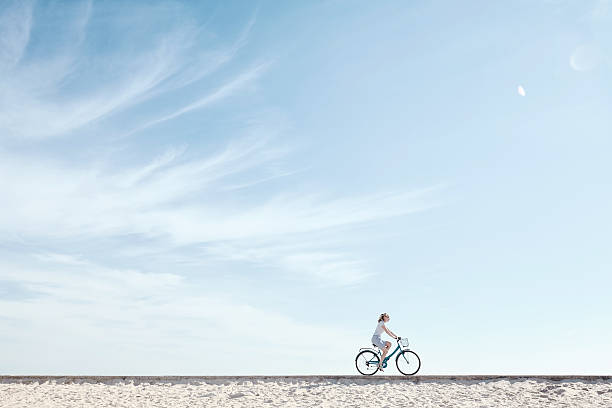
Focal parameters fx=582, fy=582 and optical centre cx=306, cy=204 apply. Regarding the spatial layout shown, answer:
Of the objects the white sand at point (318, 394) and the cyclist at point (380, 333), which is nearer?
the white sand at point (318, 394)

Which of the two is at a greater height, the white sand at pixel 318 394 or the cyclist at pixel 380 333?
the cyclist at pixel 380 333

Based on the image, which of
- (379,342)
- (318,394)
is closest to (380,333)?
(379,342)

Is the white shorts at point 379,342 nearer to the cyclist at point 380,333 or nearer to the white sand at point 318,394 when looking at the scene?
the cyclist at point 380,333

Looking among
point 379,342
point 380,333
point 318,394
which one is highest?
point 380,333

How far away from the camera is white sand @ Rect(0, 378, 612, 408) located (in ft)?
49.0

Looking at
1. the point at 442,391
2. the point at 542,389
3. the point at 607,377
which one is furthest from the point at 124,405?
the point at 607,377

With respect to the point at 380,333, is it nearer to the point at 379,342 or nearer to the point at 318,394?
the point at 379,342

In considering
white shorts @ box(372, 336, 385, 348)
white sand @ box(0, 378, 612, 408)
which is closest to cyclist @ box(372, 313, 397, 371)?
white shorts @ box(372, 336, 385, 348)

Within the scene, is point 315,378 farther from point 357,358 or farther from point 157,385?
point 157,385

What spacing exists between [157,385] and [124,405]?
6.03 ft

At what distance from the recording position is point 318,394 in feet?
52.7

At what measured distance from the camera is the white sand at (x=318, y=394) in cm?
1492

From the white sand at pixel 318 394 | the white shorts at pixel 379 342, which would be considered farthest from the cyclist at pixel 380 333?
the white sand at pixel 318 394

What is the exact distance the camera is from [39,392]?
17.9 m
